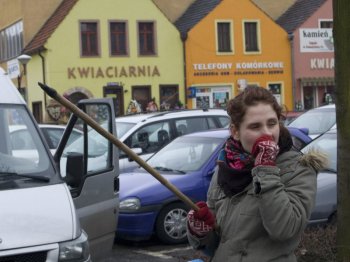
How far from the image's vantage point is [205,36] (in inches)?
1497

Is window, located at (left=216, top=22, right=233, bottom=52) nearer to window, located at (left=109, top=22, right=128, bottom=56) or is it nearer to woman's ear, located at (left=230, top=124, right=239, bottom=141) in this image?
window, located at (left=109, top=22, right=128, bottom=56)

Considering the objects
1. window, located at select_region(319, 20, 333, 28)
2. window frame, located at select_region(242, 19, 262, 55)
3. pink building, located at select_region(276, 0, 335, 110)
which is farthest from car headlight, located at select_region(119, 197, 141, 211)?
window, located at select_region(319, 20, 333, 28)

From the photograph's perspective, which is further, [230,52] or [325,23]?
[325,23]

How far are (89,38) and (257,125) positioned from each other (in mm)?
33683

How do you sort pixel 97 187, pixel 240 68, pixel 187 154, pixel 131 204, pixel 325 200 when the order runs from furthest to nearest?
pixel 240 68 < pixel 187 154 < pixel 131 204 < pixel 325 200 < pixel 97 187

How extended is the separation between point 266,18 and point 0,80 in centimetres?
3540

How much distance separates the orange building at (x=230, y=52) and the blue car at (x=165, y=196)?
2777 cm

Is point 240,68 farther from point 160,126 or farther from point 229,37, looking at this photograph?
point 160,126

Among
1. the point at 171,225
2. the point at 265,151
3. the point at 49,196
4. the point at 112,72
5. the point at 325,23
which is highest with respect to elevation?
the point at 325,23

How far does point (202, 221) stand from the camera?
307 centimetres

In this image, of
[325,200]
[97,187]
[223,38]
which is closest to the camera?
[97,187]

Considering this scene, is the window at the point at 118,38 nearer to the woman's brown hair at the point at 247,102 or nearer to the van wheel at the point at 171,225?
the van wheel at the point at 171,225

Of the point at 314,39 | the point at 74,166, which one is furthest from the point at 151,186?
the point at 314,39

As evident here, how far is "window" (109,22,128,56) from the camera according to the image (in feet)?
119
